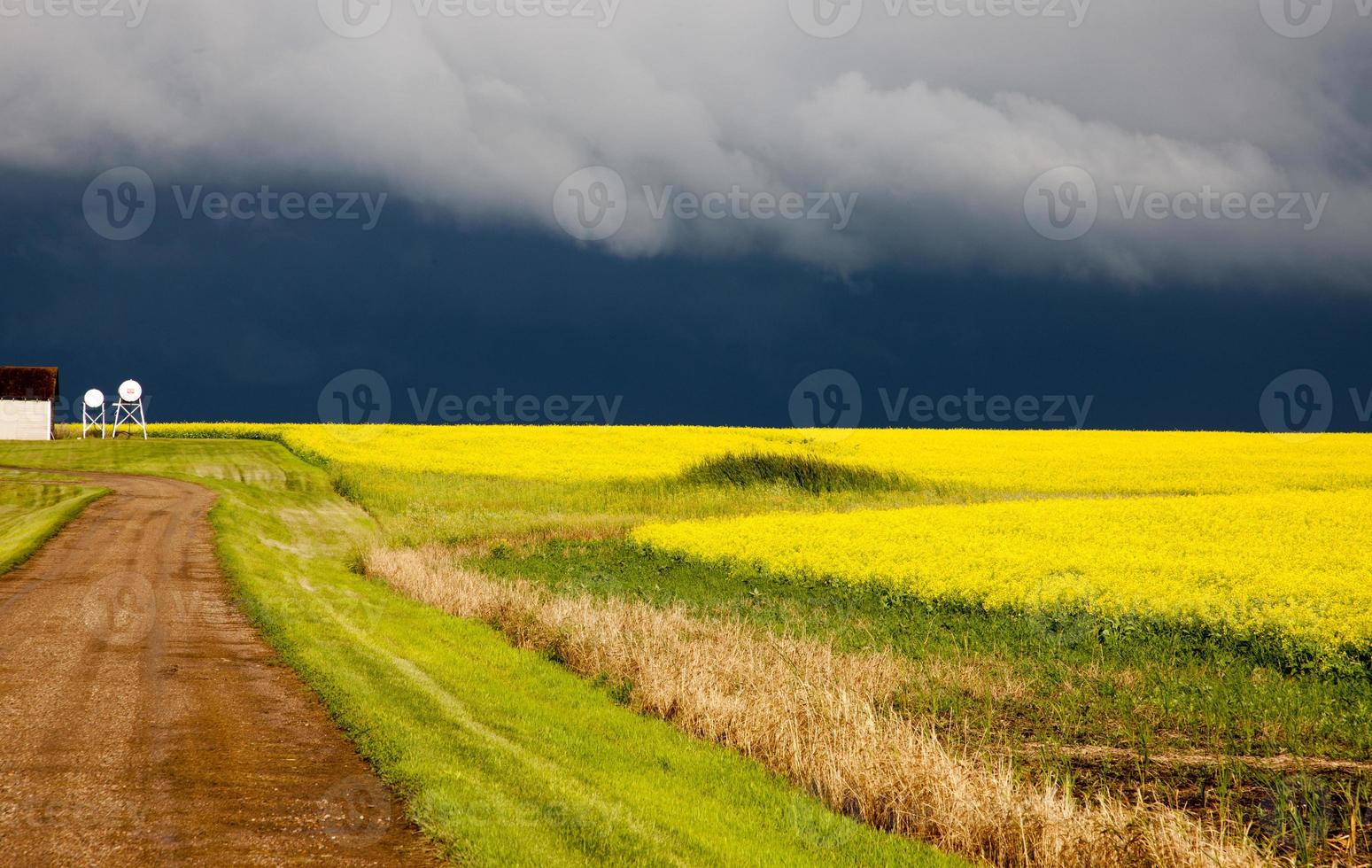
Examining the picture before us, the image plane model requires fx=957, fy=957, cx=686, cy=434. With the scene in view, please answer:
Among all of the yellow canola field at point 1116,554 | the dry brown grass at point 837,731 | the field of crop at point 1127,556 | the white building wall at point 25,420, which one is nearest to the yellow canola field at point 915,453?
the white building wall at point 25,420

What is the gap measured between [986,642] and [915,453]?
134ft

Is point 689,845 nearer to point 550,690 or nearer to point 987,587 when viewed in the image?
point 550,690

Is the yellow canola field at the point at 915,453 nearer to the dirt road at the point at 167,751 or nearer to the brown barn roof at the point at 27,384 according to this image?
the brown barn roof at the point at 27,384

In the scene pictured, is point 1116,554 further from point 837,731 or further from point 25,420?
point 25,420

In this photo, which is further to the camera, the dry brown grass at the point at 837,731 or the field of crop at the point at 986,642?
the field of crop at the point at 986,642

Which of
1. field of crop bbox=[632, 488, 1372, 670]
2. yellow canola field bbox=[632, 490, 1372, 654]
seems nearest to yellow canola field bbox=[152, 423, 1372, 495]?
field of crop bbox=[632, 488, 1372, 670]

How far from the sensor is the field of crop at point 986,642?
346 inches

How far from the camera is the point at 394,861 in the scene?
22.5 feet

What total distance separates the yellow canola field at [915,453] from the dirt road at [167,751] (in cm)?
2959

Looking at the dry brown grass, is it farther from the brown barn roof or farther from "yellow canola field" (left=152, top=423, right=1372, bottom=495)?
the brown barn roof

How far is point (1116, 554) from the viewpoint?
73.0ft

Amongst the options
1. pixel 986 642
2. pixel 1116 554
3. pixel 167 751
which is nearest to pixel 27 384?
pixel 167 751

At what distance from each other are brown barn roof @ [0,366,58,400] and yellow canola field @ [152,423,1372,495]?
25.4 ft

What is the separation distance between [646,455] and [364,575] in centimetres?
3071
